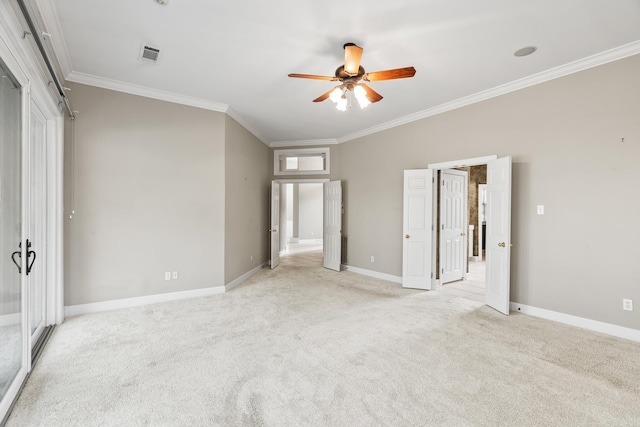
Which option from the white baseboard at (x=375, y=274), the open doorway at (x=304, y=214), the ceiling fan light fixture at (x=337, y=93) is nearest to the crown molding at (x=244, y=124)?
the ceiling fan light fixture at (x=337, y=93)

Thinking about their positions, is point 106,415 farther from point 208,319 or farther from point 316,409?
point 208,319

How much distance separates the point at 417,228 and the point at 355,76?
Answer: 2.93 meters

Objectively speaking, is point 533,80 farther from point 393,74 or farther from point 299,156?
point 299,156

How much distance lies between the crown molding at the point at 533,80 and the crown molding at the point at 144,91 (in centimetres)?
310

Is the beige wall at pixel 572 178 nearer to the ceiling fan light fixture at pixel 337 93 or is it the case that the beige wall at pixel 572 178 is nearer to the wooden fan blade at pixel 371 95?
the wooden fan blade at pixel 371 95

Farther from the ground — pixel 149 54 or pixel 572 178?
pixel 149 54

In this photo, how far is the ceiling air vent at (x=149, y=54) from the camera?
2.99 metres

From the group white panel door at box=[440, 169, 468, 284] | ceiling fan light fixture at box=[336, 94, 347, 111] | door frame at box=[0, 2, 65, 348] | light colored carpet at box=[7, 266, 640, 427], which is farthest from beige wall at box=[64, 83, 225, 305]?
white panel door at box=[440, 169, 468, 284]

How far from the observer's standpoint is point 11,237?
7.23ft

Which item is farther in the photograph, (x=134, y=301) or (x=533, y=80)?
(x=134, y=301)

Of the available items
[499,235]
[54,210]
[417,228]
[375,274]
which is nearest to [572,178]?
[499,235]

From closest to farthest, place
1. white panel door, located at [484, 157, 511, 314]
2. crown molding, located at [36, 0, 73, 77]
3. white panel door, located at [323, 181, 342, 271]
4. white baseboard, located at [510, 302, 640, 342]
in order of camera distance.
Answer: crown molding, located at [36, 0, 73, 77] < white baseboard, located at [510, 302, 640, 342] < white panel door, located at [484, 157, 511, 314] < white panel door, located at [323, 181, 342, 271]

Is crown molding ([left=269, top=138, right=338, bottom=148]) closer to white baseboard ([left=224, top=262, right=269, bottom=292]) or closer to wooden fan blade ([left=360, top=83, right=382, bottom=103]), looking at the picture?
white baseboard ([left=224, top=262, right=269, bottom=292])

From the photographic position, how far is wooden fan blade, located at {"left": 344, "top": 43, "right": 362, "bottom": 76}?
2.58 meters
